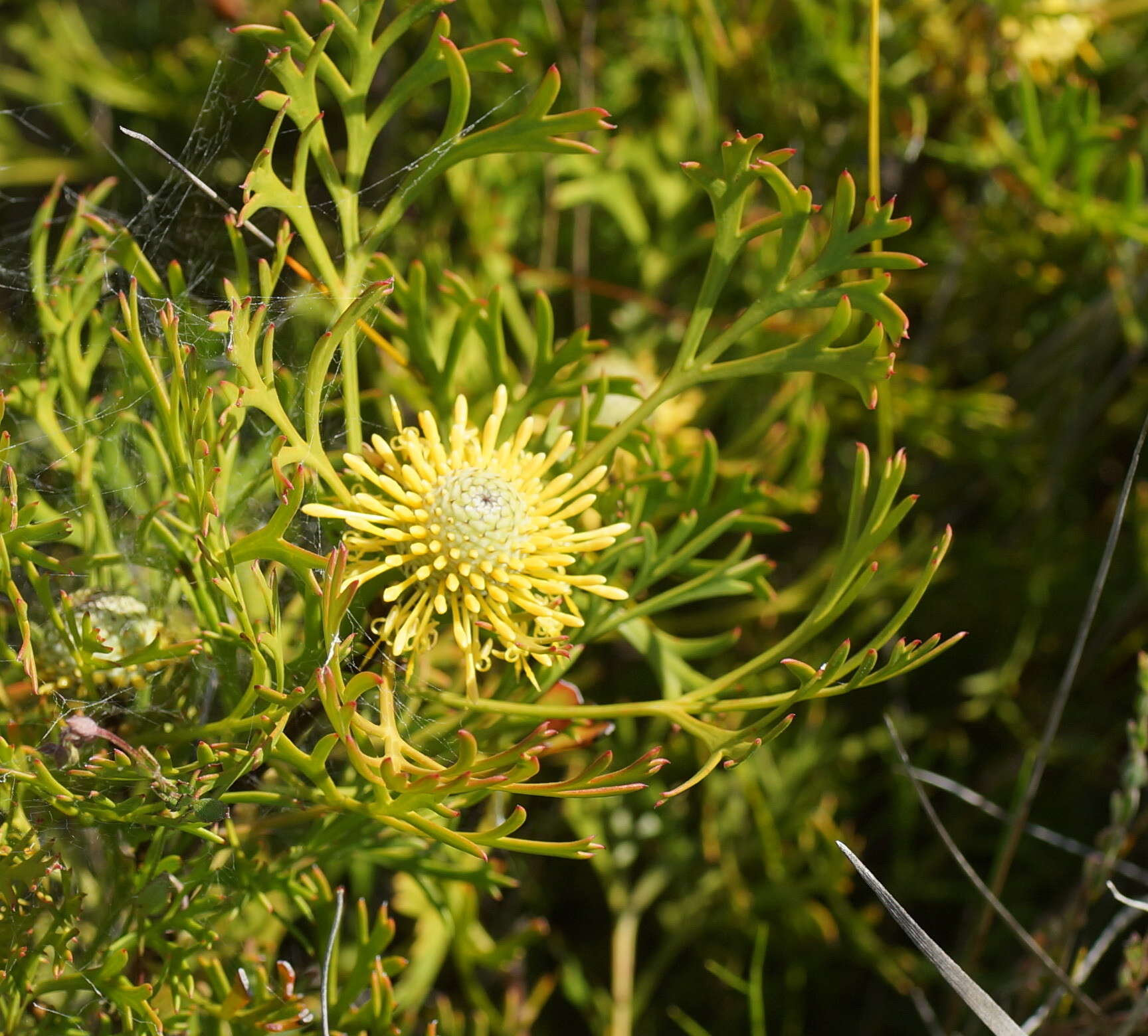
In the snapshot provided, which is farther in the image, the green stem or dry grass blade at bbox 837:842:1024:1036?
the green stem

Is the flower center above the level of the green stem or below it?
above

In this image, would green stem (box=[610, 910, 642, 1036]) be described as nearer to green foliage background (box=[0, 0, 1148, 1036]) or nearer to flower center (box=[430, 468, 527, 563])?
green foliage background (box=[0, 0, 1148, 1036])

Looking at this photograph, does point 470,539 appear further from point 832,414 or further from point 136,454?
point 832,414

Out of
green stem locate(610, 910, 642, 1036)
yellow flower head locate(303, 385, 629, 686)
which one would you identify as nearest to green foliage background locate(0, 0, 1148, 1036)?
green stem locate(610, 910, 642, 1036)

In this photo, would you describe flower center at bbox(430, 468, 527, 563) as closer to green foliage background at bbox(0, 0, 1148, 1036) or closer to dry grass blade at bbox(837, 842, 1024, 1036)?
dry grass blade at bbox(837, 842, 1024, 1036)

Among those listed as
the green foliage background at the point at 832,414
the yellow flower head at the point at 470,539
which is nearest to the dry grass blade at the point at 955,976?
the yellow flower head at the point at 470,539

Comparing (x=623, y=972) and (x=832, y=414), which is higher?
(x=832, y=414)

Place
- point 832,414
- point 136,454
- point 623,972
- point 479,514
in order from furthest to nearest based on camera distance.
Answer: point 832,414
point 623,972
point 136,454
point 479,514

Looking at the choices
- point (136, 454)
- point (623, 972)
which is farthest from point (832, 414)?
point (136, 454)
